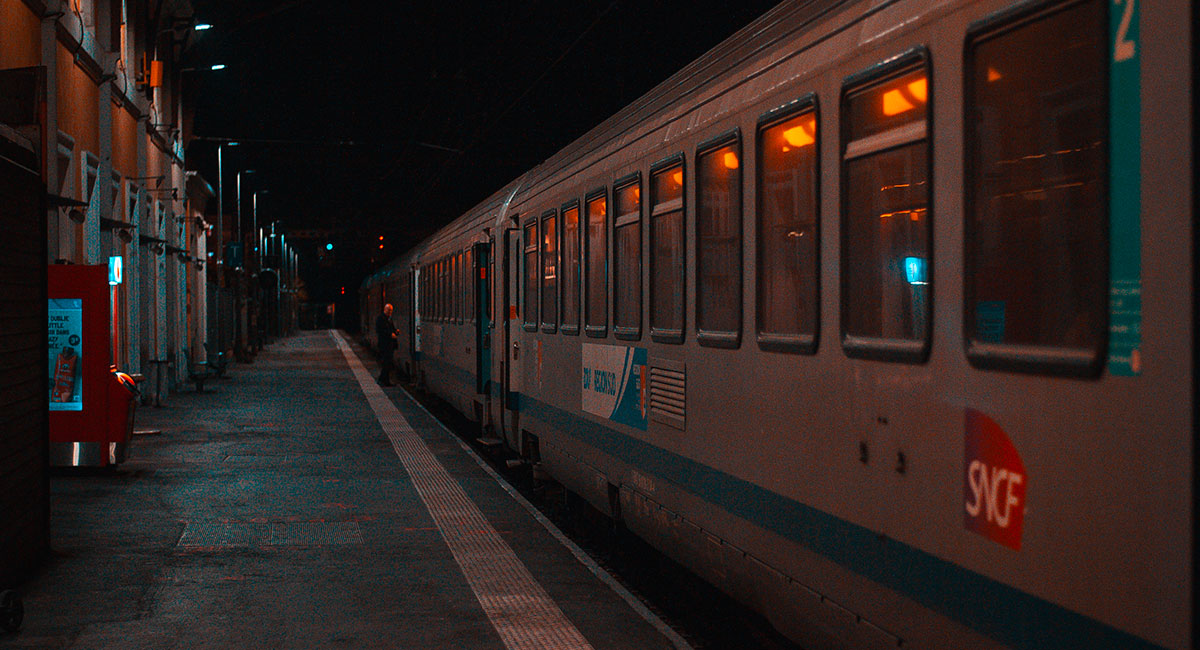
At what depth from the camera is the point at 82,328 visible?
42.3ft

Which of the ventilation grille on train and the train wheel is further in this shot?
the ventilation grille on train

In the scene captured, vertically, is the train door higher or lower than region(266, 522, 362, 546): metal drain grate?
higher

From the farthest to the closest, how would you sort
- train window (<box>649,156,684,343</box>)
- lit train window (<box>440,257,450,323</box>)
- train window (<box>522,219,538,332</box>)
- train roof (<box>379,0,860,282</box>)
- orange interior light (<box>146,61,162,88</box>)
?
orange interior light (<box>146,61,162,88</box>) → lit train window (<box>440,257,450,323</box>) → train window (<box>522,219,538,332</box>) → train window (<box>649,156,684,343</box>) → train roof (<box>379,0,860,282</box>)

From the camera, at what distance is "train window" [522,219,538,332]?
1188 centimetres

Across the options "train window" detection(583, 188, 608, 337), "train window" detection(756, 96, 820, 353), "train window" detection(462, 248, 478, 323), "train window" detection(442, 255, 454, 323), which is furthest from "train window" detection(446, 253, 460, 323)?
"train window" detection(756, 96, 820, 353)

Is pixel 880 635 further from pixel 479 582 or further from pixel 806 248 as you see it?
pixel 479 582

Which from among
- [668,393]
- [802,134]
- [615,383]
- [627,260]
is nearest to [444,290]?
[615,383]

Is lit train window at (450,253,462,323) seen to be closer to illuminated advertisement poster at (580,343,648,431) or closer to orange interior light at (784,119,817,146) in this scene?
illuminated advertisement poster at (580,343,648,431)

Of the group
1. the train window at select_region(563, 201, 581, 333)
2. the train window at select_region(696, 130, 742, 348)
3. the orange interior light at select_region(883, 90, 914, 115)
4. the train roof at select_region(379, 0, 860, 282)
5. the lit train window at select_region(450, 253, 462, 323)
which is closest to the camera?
the orange interior light at select_region(883, 90, 914, 115)

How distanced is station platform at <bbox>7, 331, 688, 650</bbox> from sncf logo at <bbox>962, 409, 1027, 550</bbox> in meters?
2.81

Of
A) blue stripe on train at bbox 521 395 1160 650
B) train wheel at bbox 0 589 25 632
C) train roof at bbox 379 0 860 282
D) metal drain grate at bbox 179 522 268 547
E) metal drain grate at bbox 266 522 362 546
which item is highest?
train roof at bbox 379 0 860 282

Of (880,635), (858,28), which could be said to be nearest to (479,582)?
(880,635)

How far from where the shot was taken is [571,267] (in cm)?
1022

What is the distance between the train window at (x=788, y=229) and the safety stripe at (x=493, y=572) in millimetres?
1975
